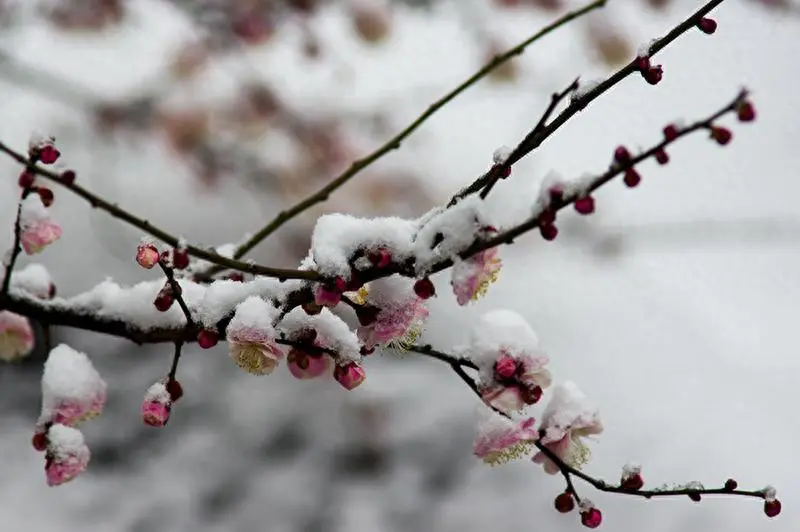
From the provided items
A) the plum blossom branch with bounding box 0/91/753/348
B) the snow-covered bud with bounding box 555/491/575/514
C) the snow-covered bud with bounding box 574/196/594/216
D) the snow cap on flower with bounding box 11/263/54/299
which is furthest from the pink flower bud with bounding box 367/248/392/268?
the snow cap on flower with bounding box 11/263/54/299

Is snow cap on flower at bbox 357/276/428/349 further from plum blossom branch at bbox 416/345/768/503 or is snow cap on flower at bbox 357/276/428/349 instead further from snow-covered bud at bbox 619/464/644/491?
snow-covered bud at bbox 619/464/644/491

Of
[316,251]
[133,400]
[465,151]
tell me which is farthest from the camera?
[465,151]

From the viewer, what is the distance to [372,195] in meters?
2.18

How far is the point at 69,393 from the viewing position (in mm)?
529

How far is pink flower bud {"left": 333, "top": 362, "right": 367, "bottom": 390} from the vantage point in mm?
473

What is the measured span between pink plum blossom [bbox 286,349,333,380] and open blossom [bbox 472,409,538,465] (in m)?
0.12

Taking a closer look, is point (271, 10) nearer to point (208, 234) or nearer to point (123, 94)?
point (123, 94)

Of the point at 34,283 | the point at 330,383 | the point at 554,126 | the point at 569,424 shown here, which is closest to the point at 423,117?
the point at 554,126

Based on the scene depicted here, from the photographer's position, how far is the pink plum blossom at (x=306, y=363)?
0.47m

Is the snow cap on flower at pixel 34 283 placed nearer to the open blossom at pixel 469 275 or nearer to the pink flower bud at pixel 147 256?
the pink flower bud at pixel 147 256

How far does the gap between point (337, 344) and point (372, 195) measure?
1.74m

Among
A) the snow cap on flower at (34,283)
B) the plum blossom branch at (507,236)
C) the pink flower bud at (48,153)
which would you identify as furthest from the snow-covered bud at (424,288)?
the snow cap on flower at (34,283)

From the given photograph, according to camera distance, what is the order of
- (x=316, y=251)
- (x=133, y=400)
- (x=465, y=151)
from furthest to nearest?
(x=465, y=151), (x=133, y=400), (x=316, y=251)

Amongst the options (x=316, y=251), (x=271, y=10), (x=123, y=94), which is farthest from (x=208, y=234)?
(x=316, y=251)
